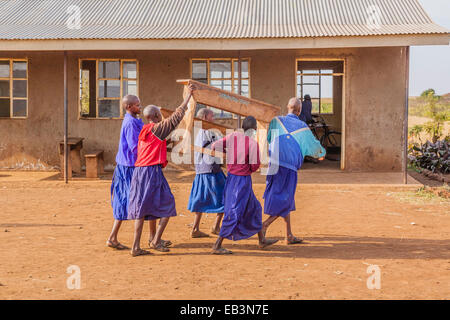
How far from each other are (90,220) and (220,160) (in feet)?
7.83

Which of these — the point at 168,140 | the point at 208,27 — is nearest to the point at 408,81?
the point at 208,27

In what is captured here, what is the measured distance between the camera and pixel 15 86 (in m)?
13.3

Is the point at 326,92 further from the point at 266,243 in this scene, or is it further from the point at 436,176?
the point at 266,243

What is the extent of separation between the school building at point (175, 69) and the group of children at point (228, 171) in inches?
229

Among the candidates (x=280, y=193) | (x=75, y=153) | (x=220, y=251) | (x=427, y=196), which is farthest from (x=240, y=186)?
(x=75, y=153)

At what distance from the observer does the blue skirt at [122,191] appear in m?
5.83

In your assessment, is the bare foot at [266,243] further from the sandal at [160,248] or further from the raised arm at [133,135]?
the raised arm at [133,135]

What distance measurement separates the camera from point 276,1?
13828 millimetres

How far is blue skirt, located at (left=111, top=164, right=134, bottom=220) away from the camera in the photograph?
5828 millimetres

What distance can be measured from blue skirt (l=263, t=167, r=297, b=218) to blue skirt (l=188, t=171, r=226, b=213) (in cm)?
60

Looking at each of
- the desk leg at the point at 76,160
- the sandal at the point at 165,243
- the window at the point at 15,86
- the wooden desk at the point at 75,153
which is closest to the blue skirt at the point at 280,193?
the sandal at the point at 165,243

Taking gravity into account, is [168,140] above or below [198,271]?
above
